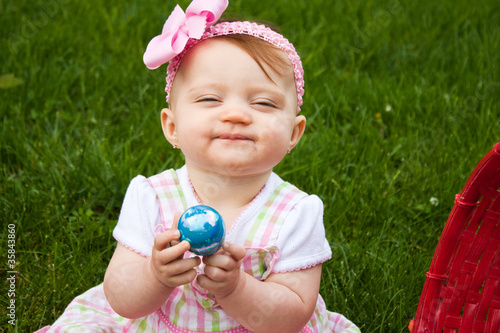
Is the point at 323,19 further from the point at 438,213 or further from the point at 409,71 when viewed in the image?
the point at 438,213

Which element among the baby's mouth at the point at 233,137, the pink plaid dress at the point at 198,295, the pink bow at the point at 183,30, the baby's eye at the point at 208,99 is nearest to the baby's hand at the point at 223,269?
the pink plaid dress at the point at 198,295

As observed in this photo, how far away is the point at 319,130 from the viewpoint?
3.11 meters

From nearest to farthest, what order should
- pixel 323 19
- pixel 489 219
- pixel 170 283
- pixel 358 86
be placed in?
1. pixel 170 283
2. pixel 489 219
3. pixel 358 86
4. pixel 323 19

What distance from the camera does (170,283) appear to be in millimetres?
1488

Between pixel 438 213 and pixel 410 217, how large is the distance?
0.12 meters

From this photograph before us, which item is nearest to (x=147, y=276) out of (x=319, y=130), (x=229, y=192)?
(x=229, y=192)

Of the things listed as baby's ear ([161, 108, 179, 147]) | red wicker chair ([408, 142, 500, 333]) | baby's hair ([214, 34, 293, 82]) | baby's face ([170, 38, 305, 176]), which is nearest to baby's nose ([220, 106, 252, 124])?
baby's face ([170, 38, 305, 176])

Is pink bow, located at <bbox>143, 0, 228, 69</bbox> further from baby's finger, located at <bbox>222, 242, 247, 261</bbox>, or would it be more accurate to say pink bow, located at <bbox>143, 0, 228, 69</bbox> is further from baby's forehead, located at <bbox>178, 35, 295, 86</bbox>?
baby's finger, located at <bbox>222, 242, 247, 261</bbox>

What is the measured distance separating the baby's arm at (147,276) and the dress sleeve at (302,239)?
32 centimetres

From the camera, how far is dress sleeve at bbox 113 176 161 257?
174cm

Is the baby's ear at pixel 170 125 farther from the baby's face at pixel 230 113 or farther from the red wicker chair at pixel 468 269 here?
the red wicker chair at pixel 468 269

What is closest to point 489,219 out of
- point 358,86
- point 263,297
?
point 263,297

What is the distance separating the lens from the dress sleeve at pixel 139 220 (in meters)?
1.74

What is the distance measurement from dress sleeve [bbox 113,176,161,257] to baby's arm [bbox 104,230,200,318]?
0.03 metres
